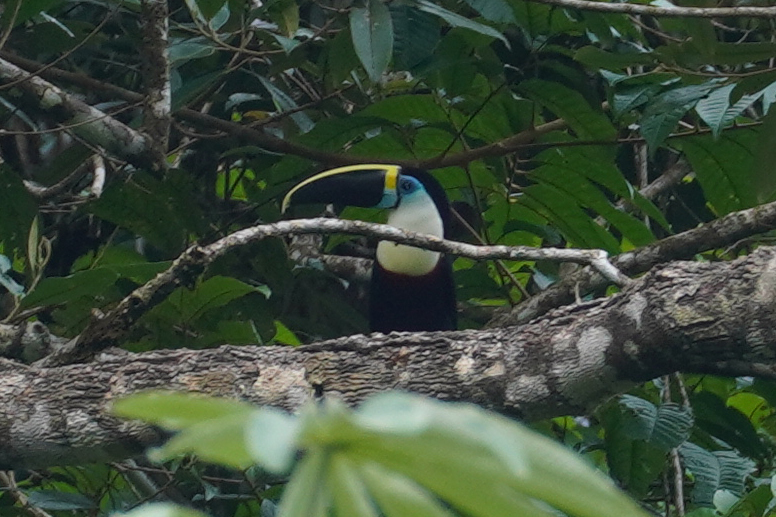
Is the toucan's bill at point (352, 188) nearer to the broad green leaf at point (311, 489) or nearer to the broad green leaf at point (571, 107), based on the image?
the broad green leaf at point (571, 107)

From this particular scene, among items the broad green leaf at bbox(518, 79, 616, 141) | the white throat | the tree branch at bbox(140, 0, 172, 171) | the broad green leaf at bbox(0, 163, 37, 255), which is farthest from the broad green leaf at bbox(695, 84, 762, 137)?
the broad green leaf at bbox(0, 163, 37, 255)

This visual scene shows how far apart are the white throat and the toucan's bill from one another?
0.07 meters

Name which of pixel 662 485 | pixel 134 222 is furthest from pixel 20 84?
pixel 662 485

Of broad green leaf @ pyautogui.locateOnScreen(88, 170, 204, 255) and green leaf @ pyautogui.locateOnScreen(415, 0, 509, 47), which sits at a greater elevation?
green leaf @ pyautogui.locateOnScreen(415, 0, 509, 47)

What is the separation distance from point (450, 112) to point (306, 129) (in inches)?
16.5

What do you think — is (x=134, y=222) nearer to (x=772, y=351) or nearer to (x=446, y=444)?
(x=772, y=351)

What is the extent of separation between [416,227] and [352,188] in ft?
1.45

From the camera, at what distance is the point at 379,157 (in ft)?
9.26

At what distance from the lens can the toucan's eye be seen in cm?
362

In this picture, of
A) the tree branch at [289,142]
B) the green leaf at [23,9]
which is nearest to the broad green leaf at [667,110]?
the tree branch at [289,142]

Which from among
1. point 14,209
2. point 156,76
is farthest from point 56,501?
point 156,76

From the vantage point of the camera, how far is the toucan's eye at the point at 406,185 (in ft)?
11.9

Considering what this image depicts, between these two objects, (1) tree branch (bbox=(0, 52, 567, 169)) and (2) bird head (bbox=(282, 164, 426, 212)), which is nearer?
(1) tree branch (bbox=(0, 52, 567, 169))

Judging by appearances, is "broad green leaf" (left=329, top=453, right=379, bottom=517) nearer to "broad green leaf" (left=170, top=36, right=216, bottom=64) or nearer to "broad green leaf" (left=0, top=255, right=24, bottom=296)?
"broad green leaf" (left=0, top=255, right=24, bottom=296)
